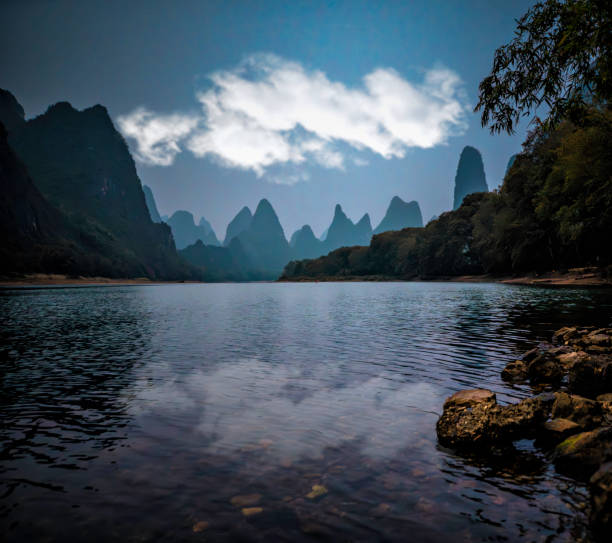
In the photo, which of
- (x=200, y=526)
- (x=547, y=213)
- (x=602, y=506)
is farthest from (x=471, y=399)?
(x=547, y=213)

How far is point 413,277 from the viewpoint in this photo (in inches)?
6964

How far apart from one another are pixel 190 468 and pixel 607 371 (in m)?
11.7

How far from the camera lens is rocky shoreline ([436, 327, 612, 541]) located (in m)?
5.30

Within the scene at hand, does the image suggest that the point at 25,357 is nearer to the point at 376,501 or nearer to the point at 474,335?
the point at 376,501

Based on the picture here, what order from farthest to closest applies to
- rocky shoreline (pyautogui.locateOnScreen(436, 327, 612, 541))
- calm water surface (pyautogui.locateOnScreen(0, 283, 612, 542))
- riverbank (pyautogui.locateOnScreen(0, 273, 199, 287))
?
riverbank (pyautogui.locateOnScreen(0, 273, 199, 287)) < calm water surface (pyautogui.locateOnScreen(0, 283, 612, 542)) < rocky shoreline (pyautogui.locateOnScreen(436, 327, 612, 541))

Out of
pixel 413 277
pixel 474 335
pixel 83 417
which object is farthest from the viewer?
pixel 413 277

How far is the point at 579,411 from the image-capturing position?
857cm

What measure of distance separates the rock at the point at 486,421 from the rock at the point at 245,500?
4485 millimetres

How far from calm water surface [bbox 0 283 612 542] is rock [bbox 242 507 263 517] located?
0.26 feet

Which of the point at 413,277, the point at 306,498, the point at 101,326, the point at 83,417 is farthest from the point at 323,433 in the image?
the point at 413,277

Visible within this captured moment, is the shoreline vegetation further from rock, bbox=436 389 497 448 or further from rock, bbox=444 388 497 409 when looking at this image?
rock, bbox=436 389 497 448

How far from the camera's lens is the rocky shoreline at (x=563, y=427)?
5.30 meters

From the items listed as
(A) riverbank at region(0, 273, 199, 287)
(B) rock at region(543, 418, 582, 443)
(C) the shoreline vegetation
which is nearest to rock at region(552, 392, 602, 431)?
(B) rock at region(543, 418, 582, 443)

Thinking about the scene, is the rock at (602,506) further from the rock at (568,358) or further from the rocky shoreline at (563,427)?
the rock at (568,358)
